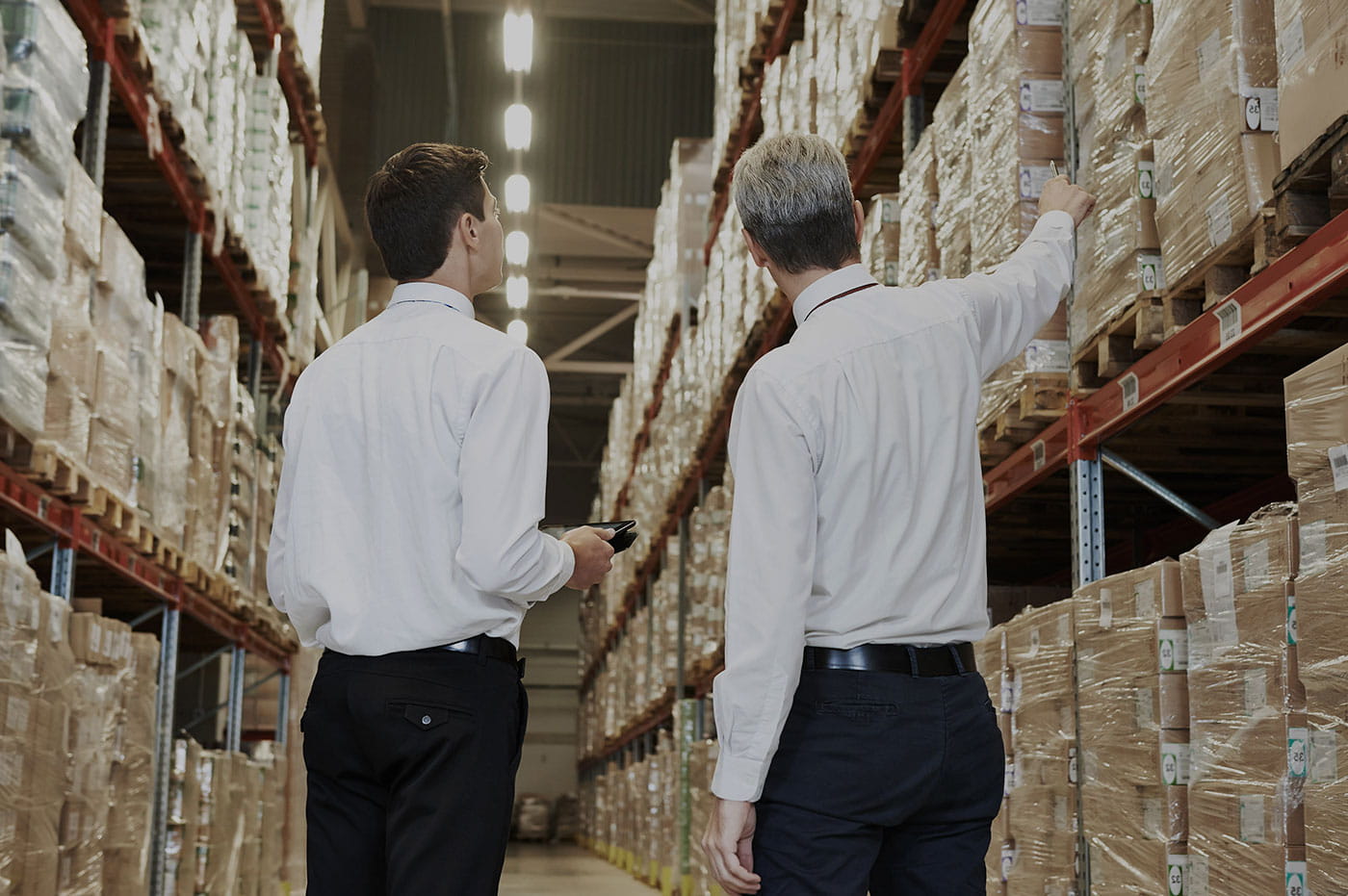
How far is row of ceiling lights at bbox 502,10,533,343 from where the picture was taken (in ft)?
40.8

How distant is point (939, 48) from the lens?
5.47m

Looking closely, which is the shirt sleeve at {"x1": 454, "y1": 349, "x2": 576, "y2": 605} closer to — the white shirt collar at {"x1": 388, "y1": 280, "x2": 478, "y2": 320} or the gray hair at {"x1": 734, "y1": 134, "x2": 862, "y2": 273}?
the white shirt collar at {"x1": 388, "y1": 280, "x2": 478, "y2": 320}

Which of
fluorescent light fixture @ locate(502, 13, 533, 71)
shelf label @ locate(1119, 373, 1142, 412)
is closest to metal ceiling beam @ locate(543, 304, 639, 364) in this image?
fluorescent light fixture @ locate(502, 13, 533, 71)

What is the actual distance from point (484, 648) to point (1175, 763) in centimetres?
162

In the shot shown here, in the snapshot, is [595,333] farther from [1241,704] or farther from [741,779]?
[741,779]

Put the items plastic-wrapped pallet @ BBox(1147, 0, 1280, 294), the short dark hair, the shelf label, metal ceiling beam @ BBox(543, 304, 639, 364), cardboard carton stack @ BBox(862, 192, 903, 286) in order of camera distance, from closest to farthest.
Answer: the short dark hair
plastic-wrapped pallet @ BBox(1147, 0, 1280, 294)
the shelf label
cardboard carton stack @ BBox(862, 192, 903, 286)
metal ceiling beam @ BBox(543, 304, 639, 364)

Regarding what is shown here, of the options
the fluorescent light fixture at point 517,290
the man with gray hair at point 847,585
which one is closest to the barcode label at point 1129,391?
the man with gray hair at point 847,585

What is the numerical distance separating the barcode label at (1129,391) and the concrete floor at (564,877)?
896cm

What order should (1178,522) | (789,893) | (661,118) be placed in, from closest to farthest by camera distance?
(789,893), (1178,522), (661,118)

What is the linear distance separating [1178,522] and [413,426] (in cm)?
412

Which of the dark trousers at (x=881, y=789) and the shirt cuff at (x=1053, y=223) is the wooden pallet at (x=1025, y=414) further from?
the dark trousers at (x=881, y=789)

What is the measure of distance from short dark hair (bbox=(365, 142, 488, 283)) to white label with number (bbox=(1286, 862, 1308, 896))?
1825 millimetres

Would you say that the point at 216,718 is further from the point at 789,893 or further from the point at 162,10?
the point at 789,893

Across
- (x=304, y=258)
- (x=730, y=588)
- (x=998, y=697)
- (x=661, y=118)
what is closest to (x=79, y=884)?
(x=998, y=697)
